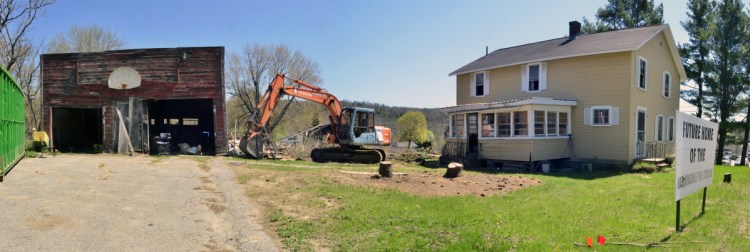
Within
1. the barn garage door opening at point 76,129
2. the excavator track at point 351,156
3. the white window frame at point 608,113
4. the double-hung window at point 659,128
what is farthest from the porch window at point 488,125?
the barn garage door opening at point 76,129

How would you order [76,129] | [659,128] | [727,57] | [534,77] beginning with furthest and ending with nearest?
[727,57]
[76,129]
[659,128]
[534,77]

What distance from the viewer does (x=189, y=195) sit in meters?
9.94

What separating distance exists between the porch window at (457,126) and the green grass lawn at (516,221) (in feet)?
37.7

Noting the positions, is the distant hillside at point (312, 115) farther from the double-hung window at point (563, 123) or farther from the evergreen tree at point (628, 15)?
the double-hung window at point (563, 123)

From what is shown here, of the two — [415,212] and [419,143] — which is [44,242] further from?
Answer: [419,143]

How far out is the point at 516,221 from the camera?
24.2 ft

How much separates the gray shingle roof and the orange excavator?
21.5ft

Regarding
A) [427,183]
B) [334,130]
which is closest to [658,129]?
[334,130]

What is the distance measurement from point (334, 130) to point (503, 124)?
7.87 meters

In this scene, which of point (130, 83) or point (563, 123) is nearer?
point (563, 123)

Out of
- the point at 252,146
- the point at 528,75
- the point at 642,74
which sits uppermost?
the point at 528,75

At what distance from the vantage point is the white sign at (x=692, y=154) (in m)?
6.49

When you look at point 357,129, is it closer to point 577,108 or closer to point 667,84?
point 577,108

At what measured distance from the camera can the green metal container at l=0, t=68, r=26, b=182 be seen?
→ 34.7ft
